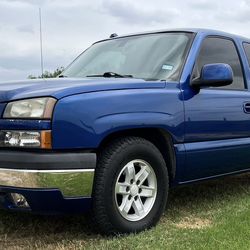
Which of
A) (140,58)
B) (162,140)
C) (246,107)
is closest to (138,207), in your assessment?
(162,140)

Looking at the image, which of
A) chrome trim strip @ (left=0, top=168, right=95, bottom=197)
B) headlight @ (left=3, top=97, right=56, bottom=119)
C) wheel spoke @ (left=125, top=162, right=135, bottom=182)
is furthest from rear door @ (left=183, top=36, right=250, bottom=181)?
headlight @ (left=3, top=97, right=56, bottom=119)

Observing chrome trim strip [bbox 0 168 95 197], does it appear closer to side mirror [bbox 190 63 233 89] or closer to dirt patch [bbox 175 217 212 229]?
dirt patch [bbox 175 217 212 229]

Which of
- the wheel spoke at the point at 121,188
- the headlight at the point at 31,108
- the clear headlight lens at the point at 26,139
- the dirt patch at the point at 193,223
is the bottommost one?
the dirt patch at the point at 193,223

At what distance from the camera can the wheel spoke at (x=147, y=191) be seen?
13.4 feet

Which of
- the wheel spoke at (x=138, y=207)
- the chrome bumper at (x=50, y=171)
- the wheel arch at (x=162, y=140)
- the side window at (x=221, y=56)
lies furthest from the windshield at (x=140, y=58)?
the chrome bumper at (x=50, y=171)

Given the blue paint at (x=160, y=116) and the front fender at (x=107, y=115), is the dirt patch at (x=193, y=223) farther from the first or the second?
the front fender at (x=107, y=115)

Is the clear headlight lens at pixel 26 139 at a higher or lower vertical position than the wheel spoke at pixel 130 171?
higher

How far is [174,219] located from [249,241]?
0.94m

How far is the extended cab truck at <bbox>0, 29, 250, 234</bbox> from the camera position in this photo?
11.7 ft

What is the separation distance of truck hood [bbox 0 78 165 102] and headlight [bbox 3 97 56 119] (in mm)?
40

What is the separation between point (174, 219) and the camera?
4.62m

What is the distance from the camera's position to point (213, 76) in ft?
14.4

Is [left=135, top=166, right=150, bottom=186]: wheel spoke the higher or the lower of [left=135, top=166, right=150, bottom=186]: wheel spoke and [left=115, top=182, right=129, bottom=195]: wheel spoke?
the higher

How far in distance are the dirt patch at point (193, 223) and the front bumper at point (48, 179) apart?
3.51 feet
